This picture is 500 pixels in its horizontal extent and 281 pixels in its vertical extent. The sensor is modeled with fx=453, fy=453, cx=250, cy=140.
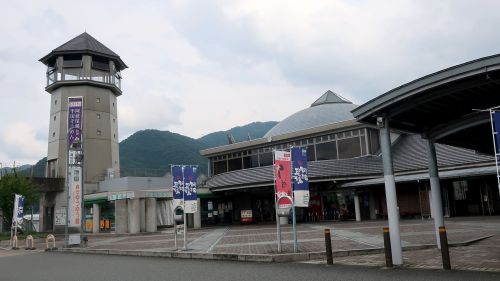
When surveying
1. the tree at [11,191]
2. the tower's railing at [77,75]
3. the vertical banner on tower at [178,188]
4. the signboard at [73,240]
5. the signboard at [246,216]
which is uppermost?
the tower's railing at [77,75]

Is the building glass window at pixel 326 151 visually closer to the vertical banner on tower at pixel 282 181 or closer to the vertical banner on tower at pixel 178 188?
the vertical banner on tower at pixel 178 188

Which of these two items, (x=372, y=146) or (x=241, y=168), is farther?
(x=241, y=168)

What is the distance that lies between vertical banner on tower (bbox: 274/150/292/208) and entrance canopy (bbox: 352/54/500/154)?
3015 millimetres

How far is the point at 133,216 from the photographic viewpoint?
31828mm

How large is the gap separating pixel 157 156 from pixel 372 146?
53353 mm

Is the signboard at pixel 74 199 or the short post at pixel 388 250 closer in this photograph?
the short post at pixel 388 250

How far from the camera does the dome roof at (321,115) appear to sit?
4050cm

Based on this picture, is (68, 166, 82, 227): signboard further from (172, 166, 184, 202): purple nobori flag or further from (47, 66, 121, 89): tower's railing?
(47, 66, 121, 89): tower's railing

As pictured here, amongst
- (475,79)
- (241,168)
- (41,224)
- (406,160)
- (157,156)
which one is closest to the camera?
(475,79)

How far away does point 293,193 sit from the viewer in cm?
1330

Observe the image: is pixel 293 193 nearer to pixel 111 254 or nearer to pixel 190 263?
pixel 190 263

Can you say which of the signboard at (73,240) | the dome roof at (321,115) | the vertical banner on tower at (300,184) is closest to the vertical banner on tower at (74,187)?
the signboard at (73,240)

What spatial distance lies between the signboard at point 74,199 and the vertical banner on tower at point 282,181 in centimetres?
1482

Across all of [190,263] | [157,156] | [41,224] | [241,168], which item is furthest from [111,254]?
[157,156]
